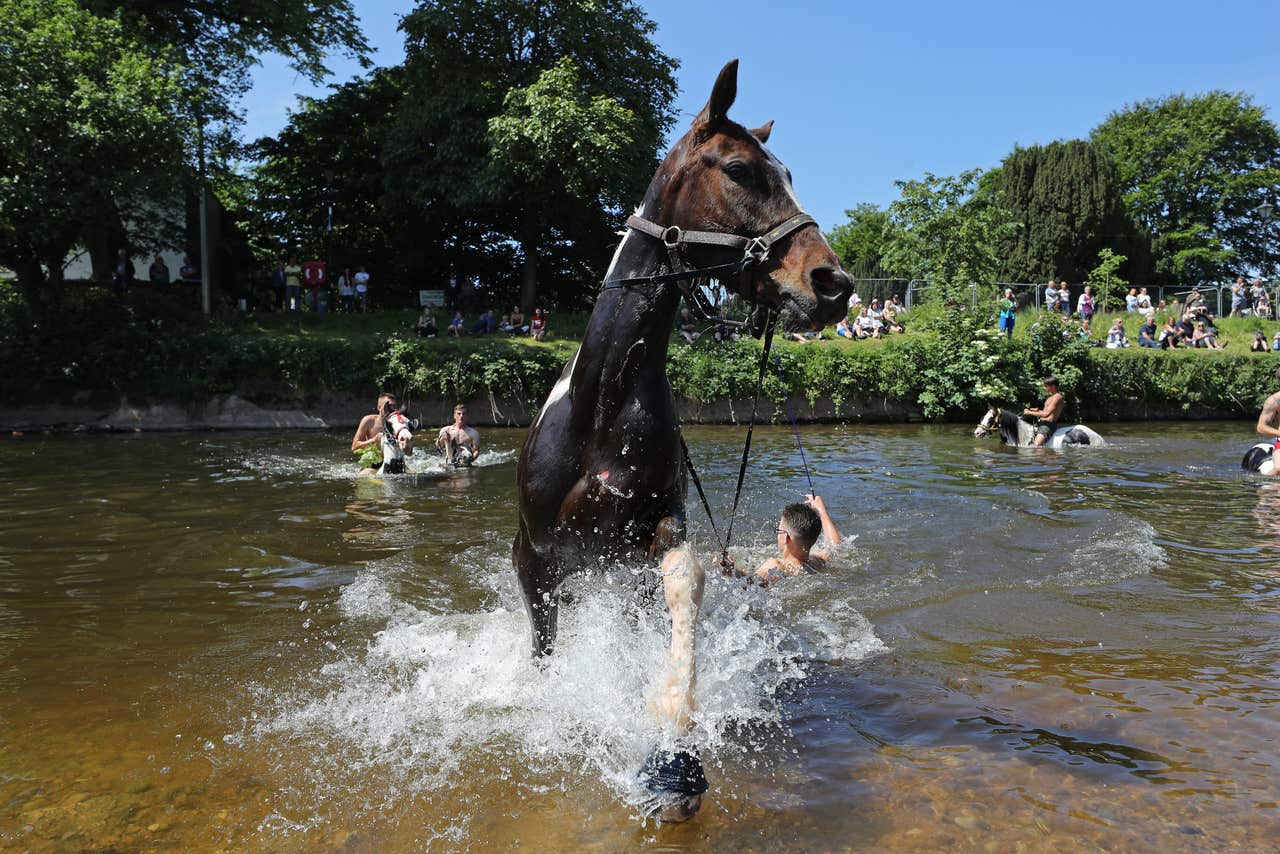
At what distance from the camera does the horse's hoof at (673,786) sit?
3367 mm

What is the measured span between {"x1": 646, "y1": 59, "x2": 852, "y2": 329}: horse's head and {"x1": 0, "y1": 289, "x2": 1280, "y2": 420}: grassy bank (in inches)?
689

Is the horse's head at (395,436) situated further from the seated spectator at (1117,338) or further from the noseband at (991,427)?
the seated spectator at (1117,338)

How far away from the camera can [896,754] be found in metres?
4.10

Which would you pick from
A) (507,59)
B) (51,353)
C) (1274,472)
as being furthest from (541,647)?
(507,59)

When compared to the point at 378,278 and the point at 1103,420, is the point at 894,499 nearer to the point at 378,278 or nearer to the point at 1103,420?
the point at 1103,420

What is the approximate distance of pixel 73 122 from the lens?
2044cm

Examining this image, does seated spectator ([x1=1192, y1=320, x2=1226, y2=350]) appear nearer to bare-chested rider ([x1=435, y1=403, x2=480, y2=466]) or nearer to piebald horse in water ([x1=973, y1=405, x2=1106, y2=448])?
piebald horse in water ([x1=973, y1=405, x2=1106, y2=448])

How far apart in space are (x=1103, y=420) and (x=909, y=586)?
77.9 feet

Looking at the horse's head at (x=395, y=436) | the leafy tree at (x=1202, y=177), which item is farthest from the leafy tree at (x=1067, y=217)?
the horse's head at (x=395, y=436)

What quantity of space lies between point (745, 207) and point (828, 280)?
21.4 inches

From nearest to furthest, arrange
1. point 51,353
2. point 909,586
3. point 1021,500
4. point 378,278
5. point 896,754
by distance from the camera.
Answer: point 896,754 < point 909,586 < point 1021,500 < point 51,353 < point 378,278

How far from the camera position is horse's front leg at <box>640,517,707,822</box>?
11.1 feet

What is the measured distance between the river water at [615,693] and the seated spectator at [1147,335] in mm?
24936

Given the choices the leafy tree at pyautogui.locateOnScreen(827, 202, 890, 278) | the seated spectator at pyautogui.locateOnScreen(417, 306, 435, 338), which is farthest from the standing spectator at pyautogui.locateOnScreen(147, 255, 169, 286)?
the leafy tree at pyautogui.locateOnScreen(827, 202, 890, 278)
